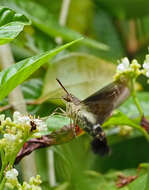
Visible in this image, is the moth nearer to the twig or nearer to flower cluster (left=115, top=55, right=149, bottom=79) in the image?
flower cluster (left=115, top=55, right=149, bottom=79)

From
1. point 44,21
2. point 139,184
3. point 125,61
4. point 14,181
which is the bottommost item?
point 139,184

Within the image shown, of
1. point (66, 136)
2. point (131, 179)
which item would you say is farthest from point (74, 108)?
point (131, 179)


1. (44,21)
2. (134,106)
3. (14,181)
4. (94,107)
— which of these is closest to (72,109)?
(94,107)

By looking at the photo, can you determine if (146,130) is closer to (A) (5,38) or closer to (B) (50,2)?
(A) (5,38)

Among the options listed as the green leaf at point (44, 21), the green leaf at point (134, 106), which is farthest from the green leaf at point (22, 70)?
the green leaf at point (44, 21)

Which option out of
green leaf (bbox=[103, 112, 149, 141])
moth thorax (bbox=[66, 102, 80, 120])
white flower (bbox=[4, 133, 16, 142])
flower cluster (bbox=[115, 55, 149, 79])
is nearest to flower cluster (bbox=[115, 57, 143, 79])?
flower cluster (bbox=[115, 55, 149, 79])

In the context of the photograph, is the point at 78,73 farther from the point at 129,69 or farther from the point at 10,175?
the point at 10,175
